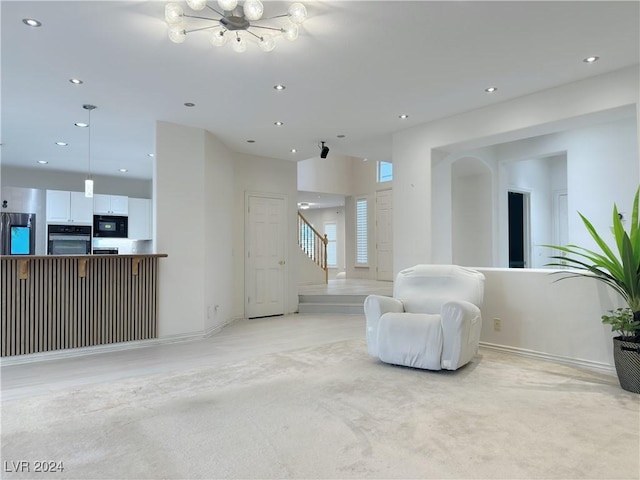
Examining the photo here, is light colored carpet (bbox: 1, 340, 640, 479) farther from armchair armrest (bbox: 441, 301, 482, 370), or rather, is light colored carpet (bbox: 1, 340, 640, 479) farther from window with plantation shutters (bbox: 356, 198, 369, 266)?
window with plantation shutters (bbox: 356, 198, 369, 266)

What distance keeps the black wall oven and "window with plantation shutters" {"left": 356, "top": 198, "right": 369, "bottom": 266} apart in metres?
6.11

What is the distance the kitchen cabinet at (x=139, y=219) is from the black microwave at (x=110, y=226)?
12 cm

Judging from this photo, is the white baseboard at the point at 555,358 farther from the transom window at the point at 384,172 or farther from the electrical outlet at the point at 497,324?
the transom window at the point at 384,172

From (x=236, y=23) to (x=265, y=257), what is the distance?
182 inches

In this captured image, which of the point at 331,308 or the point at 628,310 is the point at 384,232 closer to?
the point at 331,308

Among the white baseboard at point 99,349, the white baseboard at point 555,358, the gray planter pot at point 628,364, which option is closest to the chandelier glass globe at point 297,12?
the gray planter pot at point 628,364

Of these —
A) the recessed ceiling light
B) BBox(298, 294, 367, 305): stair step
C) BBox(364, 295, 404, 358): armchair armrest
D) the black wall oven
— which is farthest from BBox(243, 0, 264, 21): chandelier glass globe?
the black wall oven

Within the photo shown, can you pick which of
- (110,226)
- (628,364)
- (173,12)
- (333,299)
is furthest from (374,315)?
(110,226)

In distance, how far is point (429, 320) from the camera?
3.70 meters

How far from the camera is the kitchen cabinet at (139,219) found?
823 centimetres

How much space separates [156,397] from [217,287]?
9.11ft

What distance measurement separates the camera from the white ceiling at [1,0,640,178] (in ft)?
9.13

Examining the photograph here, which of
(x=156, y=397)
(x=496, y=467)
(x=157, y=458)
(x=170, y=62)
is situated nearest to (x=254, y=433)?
(x=157, y=458)

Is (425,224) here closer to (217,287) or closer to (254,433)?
(217,287)
